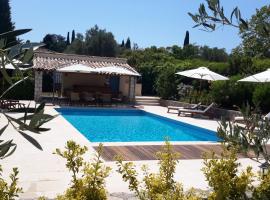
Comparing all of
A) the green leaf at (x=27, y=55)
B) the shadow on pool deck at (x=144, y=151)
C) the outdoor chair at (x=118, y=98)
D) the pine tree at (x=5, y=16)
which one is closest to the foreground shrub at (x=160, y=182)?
the green leaf at (x=27, y=55)

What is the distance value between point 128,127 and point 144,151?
26.1 feet

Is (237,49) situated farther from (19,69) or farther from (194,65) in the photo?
(19,69)

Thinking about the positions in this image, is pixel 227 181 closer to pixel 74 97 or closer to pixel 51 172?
pixel 51 172

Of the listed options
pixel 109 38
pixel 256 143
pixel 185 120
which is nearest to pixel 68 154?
pixel 256 143

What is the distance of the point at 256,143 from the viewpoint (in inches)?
89.4

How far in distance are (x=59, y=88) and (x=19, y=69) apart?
1053 inches

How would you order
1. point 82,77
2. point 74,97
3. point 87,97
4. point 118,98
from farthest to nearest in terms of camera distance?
point 82,77 → point 118,98 → point 87,97 → point 74,97

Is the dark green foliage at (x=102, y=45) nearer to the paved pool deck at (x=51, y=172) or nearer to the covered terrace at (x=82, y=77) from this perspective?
the covered terrace at (x=82, y=77)

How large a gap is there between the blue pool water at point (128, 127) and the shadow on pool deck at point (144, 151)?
3.43 m

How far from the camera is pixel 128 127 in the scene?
60.2 feet

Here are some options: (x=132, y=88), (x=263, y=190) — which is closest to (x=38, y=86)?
(x=132, y=88)

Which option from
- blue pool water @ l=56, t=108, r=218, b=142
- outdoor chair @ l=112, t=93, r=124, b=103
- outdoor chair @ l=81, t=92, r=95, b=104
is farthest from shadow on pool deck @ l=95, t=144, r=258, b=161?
outdoor chair @ l=112, t=93, r=124, b=103

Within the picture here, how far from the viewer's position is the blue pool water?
15695 millimetres

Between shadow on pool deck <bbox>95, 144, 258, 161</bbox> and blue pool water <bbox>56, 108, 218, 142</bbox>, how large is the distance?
11.3ft
